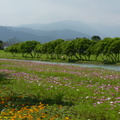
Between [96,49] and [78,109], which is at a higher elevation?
[96,49]

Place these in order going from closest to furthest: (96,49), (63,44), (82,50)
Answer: (96,49) < (82,50) < (63,44)

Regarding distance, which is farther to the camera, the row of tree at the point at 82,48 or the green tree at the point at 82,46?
the green tree at the point at 82,46

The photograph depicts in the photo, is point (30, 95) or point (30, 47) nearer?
point (30, 95)

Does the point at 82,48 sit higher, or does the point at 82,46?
the point at 82,46

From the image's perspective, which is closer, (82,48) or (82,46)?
(82,46)

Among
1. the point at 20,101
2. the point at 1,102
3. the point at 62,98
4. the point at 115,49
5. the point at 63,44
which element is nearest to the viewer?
the point at 1,102

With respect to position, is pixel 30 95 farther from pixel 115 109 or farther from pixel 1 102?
pixel 115 109

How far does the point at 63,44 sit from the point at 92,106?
84.8 meters

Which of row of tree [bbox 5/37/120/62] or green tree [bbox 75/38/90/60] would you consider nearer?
row of tree [bbox 5/37/120/62]

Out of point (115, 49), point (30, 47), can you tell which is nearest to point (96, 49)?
point (115, 49)

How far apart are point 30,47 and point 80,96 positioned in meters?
101

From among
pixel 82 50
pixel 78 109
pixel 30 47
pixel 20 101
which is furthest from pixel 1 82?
pixel 30 47

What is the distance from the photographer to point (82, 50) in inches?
3447

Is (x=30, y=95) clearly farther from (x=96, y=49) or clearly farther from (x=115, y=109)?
(x=96, y=49)
